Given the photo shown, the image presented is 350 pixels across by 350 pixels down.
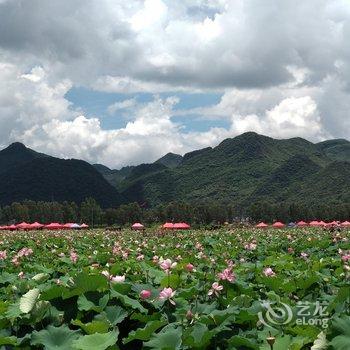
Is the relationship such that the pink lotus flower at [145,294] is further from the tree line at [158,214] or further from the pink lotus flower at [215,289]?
the tree line at [158,214]

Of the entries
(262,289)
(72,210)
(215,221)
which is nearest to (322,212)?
(215,221)

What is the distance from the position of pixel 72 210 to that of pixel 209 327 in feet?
434

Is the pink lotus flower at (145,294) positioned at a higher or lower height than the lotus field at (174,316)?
higher

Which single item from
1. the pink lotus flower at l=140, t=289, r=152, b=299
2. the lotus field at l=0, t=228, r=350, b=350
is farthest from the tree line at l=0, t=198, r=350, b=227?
the pink lotus flower at l=140, t=289, r=152, b=299

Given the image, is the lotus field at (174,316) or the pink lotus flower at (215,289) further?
the pink lotus flower at (215,289)

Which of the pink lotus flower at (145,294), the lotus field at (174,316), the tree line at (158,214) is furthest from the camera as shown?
the tree line at (158,214)

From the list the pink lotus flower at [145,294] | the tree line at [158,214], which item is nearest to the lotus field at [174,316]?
the pink lotus flower at [145,294]

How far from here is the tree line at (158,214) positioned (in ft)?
421

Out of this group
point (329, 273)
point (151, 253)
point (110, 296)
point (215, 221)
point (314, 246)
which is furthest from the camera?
point (215, 221)

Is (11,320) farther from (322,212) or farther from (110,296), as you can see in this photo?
(322,212)

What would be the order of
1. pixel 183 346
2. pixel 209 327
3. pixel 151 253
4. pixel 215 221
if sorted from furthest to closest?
1. pixel 215 221
2. pixel 151 253
3. pixel 209 327
4. pixel 183 346

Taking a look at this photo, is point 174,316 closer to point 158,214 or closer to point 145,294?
point 145,294

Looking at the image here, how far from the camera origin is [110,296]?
4566mm

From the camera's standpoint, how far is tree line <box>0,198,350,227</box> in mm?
128250
